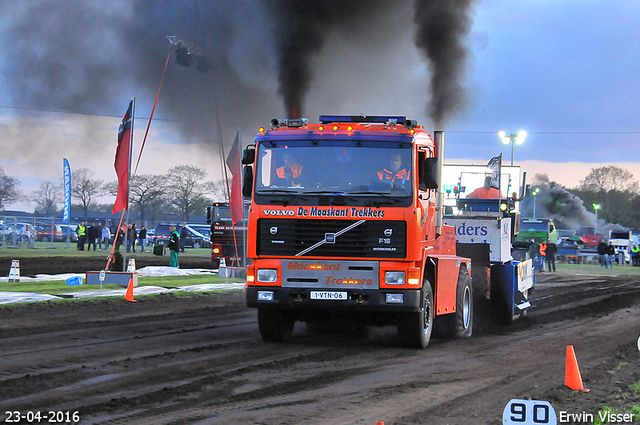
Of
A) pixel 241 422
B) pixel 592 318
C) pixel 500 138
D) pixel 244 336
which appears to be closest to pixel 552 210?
pixel 500 138

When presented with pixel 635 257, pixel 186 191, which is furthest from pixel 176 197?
pixel 635 257

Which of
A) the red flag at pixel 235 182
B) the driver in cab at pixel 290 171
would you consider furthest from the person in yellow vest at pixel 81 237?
the driver in cab at pixel 290 171

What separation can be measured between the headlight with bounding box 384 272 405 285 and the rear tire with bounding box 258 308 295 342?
2048 millimetres

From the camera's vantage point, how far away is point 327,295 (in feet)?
32.8

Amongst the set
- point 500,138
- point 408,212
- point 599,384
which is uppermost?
point 500,138

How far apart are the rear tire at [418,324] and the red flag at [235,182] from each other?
38.9 ft

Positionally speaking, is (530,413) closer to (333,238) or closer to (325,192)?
(333,238)

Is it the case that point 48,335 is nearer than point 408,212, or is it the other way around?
point 408,212

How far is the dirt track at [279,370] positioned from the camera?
6512 mm

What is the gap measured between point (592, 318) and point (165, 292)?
10214 millimetres

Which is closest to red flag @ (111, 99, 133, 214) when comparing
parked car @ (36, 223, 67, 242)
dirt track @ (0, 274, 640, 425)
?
dirt track @ (0, 274, 640, 425)

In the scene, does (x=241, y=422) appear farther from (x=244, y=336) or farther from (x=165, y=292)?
(x=165, y=292)

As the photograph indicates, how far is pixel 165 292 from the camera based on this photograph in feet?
60.0

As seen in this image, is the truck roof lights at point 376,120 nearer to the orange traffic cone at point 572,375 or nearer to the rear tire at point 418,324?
the rear tire at point 418,324
